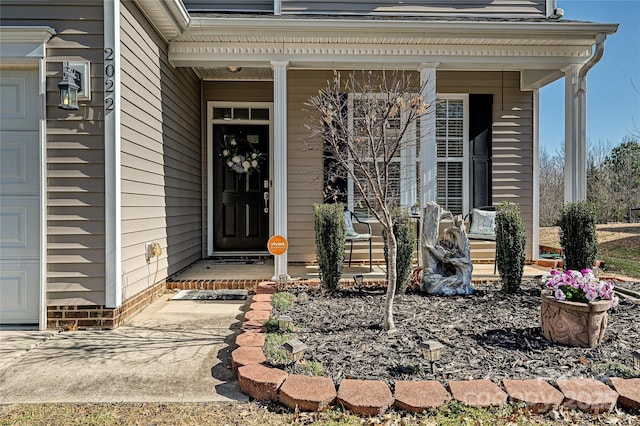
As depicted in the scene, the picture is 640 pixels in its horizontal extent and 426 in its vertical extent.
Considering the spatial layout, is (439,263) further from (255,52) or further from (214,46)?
(214,46)

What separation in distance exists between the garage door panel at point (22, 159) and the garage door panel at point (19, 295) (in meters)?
0.61

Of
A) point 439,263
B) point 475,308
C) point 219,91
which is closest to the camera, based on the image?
point 475,308

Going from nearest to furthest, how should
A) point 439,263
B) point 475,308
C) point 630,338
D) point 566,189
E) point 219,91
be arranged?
point 630,338, point 475,308, point 439,263, point 566,189, point 219,91

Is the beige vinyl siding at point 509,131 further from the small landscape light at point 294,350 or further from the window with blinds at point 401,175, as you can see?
the small landscape light at point 294,350

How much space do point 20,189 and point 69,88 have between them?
2.96 ft

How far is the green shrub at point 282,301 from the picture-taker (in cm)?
354

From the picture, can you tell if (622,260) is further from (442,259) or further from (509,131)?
(442,259)

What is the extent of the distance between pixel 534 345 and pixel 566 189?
123 inches

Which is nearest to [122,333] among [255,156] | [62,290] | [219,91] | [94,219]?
[62,290]

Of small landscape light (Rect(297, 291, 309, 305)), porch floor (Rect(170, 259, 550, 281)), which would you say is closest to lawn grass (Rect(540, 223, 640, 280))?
porch floor (Rect(170, 259, 550, 281))

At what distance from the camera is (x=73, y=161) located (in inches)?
129

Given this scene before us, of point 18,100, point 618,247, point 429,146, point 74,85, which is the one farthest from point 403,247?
point 618,247

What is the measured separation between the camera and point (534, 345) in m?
2.71

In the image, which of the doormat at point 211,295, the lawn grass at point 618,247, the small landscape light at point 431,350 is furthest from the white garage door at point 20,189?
the lawn grass at point 618,247
